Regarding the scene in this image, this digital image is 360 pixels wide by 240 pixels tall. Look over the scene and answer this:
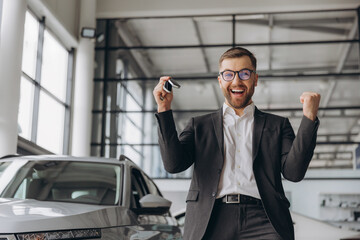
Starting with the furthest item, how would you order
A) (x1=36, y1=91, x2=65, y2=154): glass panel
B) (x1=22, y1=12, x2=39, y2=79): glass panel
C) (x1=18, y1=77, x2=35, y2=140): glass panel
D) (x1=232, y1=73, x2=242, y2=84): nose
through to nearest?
1. (x1=36, y1=91, x2=65, y2=154): glass panel
2. (x1=22, y1=12, x2=39, y2=79): glass panel
3. (x1=18, y1=77, x2=35, y2=140): glass panel
4. (x1=232, y1=73, x2=242, y2=84): nose

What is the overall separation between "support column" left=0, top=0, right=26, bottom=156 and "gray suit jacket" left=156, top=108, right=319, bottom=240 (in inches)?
366

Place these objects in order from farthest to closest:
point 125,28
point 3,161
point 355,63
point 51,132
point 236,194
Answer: point 125,28 → point 355,63 → point 51,132 → point 3,161 → point 236,194

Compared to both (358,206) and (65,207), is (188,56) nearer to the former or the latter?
(358,206)

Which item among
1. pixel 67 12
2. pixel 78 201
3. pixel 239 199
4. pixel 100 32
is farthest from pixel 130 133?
pixel 239 199

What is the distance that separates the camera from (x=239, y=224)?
2.53m

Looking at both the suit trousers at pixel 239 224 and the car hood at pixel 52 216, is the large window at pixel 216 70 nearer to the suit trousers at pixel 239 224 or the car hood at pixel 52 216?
the car hood at pixel 52 216

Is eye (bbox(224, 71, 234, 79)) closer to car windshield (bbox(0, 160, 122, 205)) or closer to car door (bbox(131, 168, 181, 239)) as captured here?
car door (bbox(131, 168, 181, 239))

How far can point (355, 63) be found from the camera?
674 inches

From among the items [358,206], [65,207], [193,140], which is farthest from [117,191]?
[358,206]

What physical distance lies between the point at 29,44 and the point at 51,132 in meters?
2.67

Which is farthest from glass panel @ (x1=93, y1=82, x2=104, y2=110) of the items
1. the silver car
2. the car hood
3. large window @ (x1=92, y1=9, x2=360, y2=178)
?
the car hood

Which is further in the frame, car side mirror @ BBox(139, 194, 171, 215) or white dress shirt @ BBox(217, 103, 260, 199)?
car side mirror @ BBox(139, 194, 171, 215)

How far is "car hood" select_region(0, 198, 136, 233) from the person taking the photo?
11.6 ft

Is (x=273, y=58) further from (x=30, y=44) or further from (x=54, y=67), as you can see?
(x=30, y=44)
